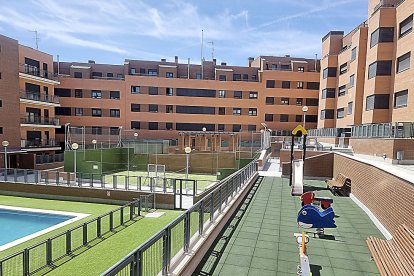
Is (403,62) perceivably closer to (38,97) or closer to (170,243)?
(170,243)

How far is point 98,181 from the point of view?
24.6 meters

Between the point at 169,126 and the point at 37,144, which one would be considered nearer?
the point at 37,144

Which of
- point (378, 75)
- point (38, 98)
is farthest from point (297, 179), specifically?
point (38, 98)

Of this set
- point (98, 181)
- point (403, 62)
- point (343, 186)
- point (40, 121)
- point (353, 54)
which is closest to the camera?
point (343, 186)

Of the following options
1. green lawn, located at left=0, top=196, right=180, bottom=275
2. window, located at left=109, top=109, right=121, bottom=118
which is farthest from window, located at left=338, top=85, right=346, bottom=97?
window, located at left=109, top=109, right=121, bottom=118

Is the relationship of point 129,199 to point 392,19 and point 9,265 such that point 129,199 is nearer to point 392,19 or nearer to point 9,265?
point 9,265

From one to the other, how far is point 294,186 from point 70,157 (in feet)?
84.4

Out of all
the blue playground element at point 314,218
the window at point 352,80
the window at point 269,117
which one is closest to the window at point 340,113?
the window at point 352,80

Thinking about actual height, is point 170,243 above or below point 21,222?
above

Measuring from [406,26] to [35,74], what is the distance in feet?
147

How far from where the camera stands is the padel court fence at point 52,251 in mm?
9961

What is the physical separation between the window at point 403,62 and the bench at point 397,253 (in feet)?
83.4

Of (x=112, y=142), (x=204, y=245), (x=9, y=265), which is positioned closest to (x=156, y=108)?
(x=112, y=142)

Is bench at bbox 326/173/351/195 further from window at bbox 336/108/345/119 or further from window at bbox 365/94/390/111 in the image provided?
window at bbox 336/108/345/119
